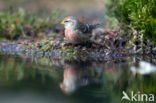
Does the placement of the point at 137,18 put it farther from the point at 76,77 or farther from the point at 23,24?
the point at 23,24

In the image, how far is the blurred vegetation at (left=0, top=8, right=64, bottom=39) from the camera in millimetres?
12414

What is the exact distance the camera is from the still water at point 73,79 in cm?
695

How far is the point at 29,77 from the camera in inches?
325

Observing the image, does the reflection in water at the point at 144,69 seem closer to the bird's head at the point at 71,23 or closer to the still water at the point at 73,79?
the still water at the point at 73,79

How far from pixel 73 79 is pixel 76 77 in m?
0.17

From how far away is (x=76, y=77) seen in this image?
808 centimetres

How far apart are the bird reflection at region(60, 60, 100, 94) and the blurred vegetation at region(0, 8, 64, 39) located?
332 cm

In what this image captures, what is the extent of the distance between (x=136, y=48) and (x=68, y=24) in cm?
161

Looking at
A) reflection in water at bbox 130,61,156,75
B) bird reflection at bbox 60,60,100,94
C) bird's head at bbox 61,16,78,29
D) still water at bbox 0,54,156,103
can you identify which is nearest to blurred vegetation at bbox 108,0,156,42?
still water at bbox 0,54,156,103

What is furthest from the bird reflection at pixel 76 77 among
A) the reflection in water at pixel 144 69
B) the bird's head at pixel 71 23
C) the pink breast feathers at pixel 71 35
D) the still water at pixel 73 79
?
the bird's head at pixel 71 23

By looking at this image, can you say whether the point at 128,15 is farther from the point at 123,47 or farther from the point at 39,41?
the point at 39,41

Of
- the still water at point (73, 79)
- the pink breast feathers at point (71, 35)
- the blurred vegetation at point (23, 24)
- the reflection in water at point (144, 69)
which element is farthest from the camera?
the blurred vegetation at point (23, 24)

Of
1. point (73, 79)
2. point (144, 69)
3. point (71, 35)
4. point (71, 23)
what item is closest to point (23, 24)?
point (71, 23)

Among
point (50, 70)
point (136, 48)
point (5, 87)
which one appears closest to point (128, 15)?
point (136, 48)
